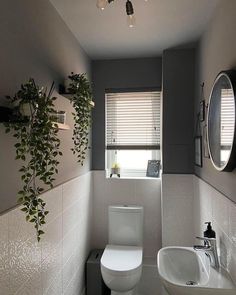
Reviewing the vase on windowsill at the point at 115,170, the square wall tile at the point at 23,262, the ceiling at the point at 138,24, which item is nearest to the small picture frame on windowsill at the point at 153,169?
the vase on windowsill at the point at 115,170

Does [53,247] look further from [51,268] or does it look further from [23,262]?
[23,262]

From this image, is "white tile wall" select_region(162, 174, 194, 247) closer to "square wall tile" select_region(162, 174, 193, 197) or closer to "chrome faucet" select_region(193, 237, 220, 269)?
"square wall tile" select_region(162, 174, 193, 197)

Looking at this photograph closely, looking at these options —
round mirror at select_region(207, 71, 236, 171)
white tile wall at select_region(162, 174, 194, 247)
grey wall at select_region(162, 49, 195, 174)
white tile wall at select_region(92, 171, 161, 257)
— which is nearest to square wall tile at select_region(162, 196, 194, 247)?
white tile wall at select_region(162, 174, 194, 247)

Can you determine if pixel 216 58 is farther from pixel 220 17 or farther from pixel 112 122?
pixel 112 122

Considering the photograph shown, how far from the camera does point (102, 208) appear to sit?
9.17 feet

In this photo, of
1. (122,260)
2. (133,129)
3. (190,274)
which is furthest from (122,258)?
(133,129)

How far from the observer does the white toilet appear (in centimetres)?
206

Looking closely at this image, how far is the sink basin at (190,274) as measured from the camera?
122cm

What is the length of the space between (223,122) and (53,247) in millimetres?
1381

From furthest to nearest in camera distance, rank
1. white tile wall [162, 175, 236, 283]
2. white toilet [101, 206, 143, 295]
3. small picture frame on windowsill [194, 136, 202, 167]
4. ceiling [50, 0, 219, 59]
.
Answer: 1. white tile wall [162, 175, 236, 283]
2. small picture frame on windowsill [194, 136, 202, 167]
3. white toilet [101, 206, 143, 295]
4. ceiling [50, 0, 219, 59]

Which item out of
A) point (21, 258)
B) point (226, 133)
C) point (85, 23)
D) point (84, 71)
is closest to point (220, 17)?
point (226, 133)

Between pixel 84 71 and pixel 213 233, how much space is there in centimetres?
189

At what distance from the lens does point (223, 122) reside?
1510 mm

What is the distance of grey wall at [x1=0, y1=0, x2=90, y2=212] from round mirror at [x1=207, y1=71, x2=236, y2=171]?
3.61 feet
